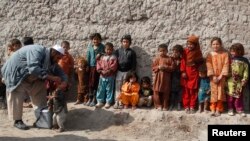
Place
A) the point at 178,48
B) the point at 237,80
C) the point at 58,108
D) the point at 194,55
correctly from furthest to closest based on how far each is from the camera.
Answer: the point at 178,48 < the point at 194,55 < the point at 237,80 < the point at 58,108

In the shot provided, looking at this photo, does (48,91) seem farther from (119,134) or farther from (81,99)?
(119,134)

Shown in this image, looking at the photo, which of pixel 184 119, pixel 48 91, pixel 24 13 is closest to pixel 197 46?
pixel 184 119

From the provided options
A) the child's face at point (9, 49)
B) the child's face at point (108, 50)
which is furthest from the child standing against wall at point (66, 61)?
the child's face at point (9, 49)

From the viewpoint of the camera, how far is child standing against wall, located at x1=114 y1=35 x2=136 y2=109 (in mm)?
7215

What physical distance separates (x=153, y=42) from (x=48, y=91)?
190 cm

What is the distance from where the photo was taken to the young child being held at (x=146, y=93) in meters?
7.13

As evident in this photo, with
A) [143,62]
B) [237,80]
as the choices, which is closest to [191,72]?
→ [237,80]

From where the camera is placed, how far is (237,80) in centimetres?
676

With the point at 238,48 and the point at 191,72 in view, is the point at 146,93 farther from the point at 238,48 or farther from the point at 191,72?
the point at 238,48

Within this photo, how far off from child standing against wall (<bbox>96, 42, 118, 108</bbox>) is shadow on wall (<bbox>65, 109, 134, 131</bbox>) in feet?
0.77

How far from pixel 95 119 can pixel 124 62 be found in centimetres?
103

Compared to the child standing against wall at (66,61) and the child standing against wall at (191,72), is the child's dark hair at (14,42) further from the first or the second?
the child standing against wall at (191,72)

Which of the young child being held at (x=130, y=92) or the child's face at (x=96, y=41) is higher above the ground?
the child's face at (x=96, y=41)

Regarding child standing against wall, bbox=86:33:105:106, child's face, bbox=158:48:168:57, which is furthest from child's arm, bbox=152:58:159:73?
child standing against wall, bbox=86:33:105:106
